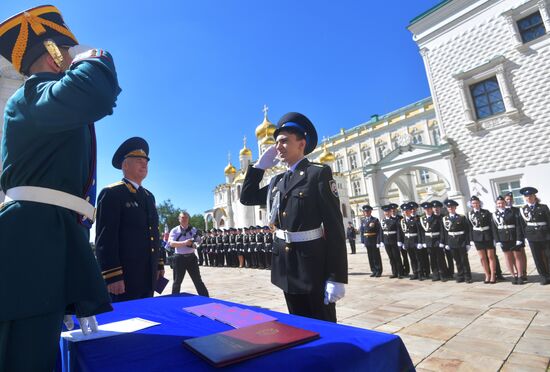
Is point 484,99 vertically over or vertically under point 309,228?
over

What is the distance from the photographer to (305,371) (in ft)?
2.81

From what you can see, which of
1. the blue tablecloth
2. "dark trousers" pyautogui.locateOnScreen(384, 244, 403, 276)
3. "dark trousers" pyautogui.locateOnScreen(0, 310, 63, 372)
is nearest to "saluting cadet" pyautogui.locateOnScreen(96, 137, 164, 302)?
the blue tablecloth

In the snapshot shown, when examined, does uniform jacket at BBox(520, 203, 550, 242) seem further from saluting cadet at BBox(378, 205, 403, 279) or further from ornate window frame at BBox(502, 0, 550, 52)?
ornate window frame at BBox(502, 0, 550, 52)

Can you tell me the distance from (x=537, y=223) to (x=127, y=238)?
302 inches

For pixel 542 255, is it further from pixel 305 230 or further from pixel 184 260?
pixel 184 260

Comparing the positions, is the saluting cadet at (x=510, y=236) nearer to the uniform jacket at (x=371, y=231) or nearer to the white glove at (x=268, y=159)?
the uniform jacket at (x=371, y=231)

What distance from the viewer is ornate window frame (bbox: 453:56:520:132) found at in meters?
14.2

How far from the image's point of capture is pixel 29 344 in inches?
38.6

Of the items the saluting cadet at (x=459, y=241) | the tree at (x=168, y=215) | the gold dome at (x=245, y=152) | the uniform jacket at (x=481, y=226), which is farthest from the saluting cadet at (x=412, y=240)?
the tree at (x=168, y=215)

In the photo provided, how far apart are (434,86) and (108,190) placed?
59.4 feet

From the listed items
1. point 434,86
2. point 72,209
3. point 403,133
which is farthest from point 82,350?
point 403,133

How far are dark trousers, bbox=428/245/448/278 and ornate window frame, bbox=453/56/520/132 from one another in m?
10.4

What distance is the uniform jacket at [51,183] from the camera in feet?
3.39

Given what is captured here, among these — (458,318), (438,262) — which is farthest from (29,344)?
(438,262)
